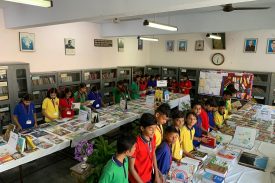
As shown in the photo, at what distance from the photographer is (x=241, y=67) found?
867 cm

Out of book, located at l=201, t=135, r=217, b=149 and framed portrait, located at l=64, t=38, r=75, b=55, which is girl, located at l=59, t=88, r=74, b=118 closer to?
framed portrait, located at l=64, t=38, r=75, b=55

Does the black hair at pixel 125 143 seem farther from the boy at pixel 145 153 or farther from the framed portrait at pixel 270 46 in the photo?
the framed portrait at pixel 270 46

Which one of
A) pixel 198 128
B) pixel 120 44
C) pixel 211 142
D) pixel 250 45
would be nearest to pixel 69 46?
pixel 120 44

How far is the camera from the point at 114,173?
208 cm

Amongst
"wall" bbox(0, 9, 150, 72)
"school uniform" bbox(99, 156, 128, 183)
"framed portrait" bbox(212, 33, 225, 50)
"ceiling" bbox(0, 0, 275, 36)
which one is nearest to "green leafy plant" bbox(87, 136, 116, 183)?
"school uniform" bbox(99, 156, 128, 183)

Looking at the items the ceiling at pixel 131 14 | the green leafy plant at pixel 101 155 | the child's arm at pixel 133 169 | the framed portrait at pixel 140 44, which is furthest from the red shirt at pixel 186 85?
the child's arm at pixel 133 169

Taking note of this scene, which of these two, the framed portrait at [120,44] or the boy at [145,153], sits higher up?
the framed portrait at [120,44]

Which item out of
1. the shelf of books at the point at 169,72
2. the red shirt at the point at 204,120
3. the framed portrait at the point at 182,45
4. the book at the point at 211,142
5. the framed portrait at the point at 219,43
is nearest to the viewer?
the book at the point at 211,142

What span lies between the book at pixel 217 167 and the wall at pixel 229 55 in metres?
6.68

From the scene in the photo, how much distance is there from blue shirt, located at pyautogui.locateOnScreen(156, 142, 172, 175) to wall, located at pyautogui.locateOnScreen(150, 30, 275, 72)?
7264 millimetres

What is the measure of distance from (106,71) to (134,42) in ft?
7.96

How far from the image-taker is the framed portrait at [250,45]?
27.0ft

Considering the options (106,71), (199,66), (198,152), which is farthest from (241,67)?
(198,152)

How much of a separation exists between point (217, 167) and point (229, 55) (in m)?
7.17
